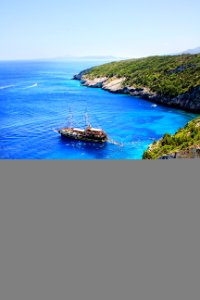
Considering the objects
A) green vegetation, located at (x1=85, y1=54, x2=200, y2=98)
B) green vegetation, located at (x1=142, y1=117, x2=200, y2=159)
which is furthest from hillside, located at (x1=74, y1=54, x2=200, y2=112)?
green vegetation, located at (x1=142, y1=117, x2=200, y2=159)

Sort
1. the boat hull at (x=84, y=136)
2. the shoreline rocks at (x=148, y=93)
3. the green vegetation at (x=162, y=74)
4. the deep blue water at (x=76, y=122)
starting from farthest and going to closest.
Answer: the green vegetation at (x=162, y=74) < the shoreline rocks at (x=148, y=93) < the boat hull at (x=84, y=136) < the deep blue water at (x=76, y=122)

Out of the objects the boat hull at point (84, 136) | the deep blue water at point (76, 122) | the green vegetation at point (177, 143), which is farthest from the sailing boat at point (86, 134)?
the green vegetation at point (177, 143)

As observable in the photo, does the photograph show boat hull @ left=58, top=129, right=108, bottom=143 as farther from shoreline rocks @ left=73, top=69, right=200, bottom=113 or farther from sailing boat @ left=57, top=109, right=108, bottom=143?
shoreline rocks @ left=73, top=69, right=200, bottom=113

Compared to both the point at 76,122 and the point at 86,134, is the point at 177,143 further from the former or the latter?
the point at 76,122

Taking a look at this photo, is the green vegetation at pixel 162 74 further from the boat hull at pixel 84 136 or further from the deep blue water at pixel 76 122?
the boat hull at pixel 84 136

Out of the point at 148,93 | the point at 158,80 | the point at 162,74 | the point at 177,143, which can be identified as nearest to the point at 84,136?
Answer: the point at 177,143

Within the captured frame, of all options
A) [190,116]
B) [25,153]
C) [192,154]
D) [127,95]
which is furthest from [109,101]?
[192,154]
